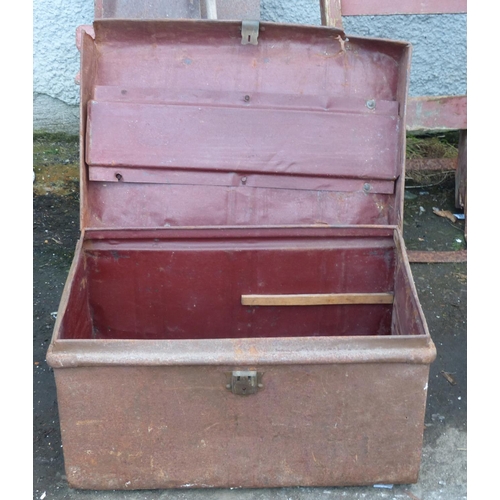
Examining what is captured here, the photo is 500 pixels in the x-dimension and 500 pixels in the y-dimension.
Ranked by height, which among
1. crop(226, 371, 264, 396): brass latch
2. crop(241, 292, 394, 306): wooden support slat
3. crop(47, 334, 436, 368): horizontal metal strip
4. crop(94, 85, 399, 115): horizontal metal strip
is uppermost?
crop(94, 85, 399, 115): horizontal metal strip

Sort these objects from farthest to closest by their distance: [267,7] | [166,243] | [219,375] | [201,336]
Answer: [267,7], [201,336], [166,243], [219,375]

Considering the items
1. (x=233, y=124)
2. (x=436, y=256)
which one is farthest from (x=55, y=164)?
(x=436, y=256)

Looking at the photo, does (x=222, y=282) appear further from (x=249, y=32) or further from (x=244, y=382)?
(x=249, y=32)

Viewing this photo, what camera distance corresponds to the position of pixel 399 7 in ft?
10.3

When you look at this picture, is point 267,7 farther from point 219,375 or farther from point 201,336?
point 219,375

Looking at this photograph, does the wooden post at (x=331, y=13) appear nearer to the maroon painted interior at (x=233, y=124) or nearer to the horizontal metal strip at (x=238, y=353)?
the maroon painted interior at (x=233, y=124)

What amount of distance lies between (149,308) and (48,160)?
220 centimetres

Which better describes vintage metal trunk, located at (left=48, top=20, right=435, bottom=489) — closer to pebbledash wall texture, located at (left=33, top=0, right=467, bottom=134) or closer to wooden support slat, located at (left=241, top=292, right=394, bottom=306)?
wooden support slat, located at (left=241, top=292, right=394, bottom=306)

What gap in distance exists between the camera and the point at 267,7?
12.7ft

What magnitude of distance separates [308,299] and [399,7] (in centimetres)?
163

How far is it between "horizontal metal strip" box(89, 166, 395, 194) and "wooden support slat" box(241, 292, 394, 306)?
0.44m

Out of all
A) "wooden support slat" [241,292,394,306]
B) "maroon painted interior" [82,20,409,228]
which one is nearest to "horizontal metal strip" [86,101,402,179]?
"maroon painted interior" [82,20,409,228]

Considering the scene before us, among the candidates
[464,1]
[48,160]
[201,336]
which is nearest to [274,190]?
[201,336]

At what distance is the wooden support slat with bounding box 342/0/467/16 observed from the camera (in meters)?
3.10
